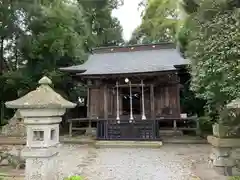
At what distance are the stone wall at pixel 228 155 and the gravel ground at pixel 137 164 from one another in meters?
0.27

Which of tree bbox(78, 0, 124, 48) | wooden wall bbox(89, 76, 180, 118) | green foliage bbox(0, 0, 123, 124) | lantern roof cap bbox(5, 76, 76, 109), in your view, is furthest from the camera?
tree bbox(78, 0, 124, 48)

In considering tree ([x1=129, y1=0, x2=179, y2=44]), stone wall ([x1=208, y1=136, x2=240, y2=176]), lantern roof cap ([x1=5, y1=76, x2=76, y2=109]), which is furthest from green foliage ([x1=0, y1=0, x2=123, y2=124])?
stone wall ([x1=208, y1=136, x2=240, y2=176])

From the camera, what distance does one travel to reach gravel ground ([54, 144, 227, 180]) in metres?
A: 6.13

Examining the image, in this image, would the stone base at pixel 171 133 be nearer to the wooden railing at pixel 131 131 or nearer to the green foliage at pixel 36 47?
the wooden railing at pixel 131 131

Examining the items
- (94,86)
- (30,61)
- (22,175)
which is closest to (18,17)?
(30,61)

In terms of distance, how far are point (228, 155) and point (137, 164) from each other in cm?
251

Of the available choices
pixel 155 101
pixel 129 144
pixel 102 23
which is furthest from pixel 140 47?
pixel 102 23

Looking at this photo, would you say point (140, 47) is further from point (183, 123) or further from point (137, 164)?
point (137, 164)

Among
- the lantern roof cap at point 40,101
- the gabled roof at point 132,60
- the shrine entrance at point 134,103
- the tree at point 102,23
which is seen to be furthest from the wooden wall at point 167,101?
the tree at point 102,23

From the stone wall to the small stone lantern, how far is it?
3295 millimetres

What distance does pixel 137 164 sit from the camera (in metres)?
7.37

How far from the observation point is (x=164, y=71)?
12141 mm

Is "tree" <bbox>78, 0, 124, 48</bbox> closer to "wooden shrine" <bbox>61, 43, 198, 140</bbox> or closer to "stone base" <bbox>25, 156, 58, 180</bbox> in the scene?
"wooden shrine" <bbox>61, 43, 198, 140</bbox>

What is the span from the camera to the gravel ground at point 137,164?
6.13m
